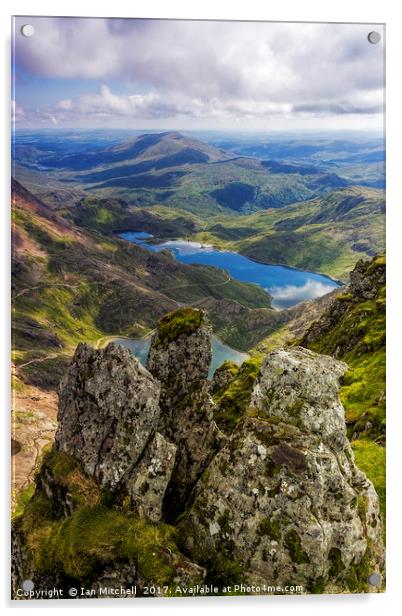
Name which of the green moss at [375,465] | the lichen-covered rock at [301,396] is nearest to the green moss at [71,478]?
the lichen-covered rock at [301,396]

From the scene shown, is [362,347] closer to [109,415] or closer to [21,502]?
[109,415]

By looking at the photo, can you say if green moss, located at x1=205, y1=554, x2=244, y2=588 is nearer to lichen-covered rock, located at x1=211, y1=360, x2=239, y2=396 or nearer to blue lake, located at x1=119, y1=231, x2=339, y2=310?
lichen-covered rock, located at x1=211, y1=360, x2=239, y2=396

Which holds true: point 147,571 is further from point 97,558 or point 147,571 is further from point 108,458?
point 108,458

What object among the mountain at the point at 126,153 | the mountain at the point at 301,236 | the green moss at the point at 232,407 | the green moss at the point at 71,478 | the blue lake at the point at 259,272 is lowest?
the green moss at the point at 71,478

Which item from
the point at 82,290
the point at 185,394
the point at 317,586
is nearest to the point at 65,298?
the point at 82,290

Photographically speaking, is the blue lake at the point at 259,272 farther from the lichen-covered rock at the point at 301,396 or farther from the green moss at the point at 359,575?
the green moss at the point at 359,575

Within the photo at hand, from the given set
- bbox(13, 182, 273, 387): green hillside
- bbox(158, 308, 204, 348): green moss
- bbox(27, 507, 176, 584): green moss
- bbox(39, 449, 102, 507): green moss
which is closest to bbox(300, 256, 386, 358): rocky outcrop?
bbox(13, 182, 273, 387): green hillside

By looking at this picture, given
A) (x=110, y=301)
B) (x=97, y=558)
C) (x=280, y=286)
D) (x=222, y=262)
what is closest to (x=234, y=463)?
(x=97, y=558)

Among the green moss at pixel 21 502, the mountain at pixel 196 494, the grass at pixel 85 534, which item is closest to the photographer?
the mountain at pixel 196 494
